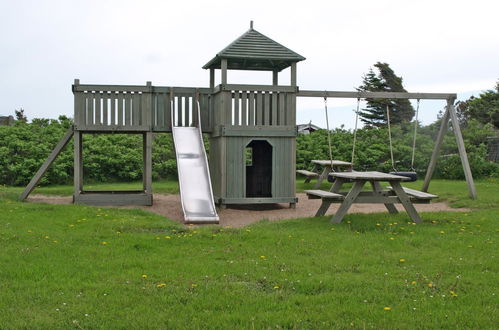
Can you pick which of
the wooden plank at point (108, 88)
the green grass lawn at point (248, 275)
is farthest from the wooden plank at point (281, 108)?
the green grass lawn at point (248, 275)

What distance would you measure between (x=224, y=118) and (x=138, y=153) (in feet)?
26.6

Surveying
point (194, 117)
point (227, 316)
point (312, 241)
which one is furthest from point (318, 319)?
point (194, 117)

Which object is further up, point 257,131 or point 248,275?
point 257,131

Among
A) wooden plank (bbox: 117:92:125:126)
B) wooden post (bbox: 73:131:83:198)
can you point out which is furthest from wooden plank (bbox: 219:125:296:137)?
wooden post (bbox: 73:131:83:198)

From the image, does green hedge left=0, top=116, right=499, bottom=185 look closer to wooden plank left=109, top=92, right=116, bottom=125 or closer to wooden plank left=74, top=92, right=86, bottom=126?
Result: wooden plank left=74, top=92, right=86, bottom=126

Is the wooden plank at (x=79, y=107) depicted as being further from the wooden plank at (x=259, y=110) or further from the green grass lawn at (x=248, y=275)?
the green grass lawn at (x=248, y=275)

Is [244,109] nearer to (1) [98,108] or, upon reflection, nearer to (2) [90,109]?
(1) [98,108]

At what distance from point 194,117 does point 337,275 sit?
9.26 metres

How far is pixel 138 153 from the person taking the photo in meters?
21.2

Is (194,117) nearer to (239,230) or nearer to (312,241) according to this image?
(239,230)

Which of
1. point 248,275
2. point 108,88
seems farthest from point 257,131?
point 248,275

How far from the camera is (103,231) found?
931 centimetres

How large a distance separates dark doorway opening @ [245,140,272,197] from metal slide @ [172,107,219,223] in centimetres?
225

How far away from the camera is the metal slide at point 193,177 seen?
37.6 ft
